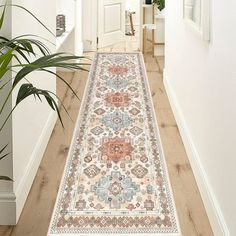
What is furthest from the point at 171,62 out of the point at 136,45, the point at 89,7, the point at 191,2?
the point at 136,45

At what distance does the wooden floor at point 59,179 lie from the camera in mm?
2156

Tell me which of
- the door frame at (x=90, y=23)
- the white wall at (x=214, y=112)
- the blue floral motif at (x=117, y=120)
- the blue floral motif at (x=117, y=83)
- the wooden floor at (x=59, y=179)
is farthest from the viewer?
the door frame at (x=90, y=23)

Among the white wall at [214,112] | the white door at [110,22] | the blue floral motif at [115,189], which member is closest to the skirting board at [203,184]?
the white wall at [214,112]

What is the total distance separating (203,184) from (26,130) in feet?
3.62

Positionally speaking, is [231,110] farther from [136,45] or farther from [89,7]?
[136,45]

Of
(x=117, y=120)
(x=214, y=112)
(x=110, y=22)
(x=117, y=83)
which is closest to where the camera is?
(x=214, y=112)

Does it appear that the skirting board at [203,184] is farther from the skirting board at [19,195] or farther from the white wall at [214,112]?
the skirting board at [19,195]

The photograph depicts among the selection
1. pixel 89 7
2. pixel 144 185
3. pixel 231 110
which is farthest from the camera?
pixel 89 7

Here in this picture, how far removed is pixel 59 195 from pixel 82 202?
0.57 ft

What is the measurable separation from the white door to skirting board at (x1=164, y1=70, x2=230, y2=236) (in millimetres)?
4322

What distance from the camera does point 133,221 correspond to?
219cm

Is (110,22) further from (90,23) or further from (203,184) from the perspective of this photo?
(203,184)

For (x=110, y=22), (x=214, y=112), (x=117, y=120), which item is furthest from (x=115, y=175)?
(x=110, y=22)

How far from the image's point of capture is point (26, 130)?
2.50 m
